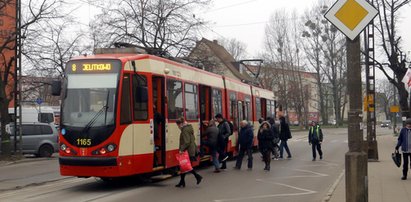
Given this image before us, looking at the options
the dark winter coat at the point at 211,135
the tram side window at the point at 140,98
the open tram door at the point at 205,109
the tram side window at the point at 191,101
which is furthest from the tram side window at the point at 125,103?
the open tram door at the point at 205,109

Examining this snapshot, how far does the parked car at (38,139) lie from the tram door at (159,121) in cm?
1388

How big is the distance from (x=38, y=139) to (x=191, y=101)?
41.5ft

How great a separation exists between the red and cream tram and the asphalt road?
654 millimetres

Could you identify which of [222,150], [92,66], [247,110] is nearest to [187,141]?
[92,66]

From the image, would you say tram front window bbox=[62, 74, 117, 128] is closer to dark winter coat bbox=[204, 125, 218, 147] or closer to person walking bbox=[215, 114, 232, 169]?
dark winter coat bbox=[204, 125, 218, 147]

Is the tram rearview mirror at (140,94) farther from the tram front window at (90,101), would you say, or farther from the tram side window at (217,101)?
the tram side window at (217,101)

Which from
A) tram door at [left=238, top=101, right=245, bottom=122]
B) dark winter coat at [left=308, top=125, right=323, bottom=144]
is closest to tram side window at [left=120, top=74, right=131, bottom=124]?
tram door at [left=238, top=101, right=245, bottom=122]

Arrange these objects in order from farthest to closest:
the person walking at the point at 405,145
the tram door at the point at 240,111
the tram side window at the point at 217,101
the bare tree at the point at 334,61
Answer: the bare tree at the point at 334,61 → the tram door at the point at 240,111 → the tram side window at the point at 217,101 → the person walking at the point at 405,145

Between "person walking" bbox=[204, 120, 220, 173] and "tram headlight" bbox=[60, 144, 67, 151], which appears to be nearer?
"tram headlight" bbox=[60, 144, 67, 151]

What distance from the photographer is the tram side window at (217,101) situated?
18.5 meters

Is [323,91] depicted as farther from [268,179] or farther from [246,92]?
[268,179]

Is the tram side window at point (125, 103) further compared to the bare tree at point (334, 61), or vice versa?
the bare tree at point (334, 61)

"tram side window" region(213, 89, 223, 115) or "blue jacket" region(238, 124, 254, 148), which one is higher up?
"tram side window" region(213, 89, 223, 115)

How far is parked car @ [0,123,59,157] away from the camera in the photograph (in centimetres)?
→ 2570
